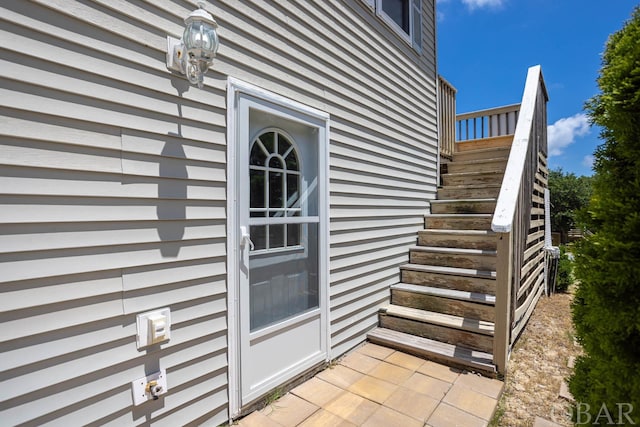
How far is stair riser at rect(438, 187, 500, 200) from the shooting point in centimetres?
394

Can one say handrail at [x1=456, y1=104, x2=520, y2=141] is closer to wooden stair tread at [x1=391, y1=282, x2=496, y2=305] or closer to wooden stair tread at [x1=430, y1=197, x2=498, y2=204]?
wooden stair tread at [x1=430, y1=197, x2=498, y2=204]

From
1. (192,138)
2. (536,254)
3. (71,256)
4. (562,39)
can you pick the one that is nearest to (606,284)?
(192,138)

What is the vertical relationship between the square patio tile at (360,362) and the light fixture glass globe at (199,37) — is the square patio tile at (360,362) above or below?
below

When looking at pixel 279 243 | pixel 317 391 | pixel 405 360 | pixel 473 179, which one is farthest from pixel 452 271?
pixel 279 243

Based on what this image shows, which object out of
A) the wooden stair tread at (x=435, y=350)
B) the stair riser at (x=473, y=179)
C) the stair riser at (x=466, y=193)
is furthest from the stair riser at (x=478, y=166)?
the wooden stair tread at (x=435, y=350)

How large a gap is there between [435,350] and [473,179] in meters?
2.60

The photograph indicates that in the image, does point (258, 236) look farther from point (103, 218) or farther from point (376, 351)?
point (376, 351)

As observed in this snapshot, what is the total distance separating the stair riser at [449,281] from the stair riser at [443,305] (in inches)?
8.5

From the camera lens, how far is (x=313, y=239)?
2.53 meters

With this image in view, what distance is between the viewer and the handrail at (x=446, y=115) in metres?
4.92

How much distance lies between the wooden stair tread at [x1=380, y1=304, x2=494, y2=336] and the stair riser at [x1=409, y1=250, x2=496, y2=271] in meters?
0.62

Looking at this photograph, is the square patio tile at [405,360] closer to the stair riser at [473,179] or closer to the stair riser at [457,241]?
the stair riser at [457,241]

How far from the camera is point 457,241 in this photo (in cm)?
363

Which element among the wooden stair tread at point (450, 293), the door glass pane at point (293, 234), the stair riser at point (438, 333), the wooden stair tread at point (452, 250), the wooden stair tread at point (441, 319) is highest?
the door glass pane at point (293, 234)
